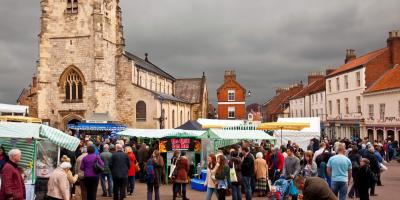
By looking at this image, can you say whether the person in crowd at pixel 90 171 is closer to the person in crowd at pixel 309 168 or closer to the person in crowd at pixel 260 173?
the person in crowd at pixel 260 173

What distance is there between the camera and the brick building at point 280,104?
244 feet

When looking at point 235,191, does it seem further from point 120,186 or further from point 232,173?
point 120,186

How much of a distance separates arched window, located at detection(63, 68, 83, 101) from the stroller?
1387 inches

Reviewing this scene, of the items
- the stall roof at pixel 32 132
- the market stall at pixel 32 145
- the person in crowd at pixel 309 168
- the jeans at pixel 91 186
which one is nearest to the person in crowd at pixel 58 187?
the market stall at pixel 32 145

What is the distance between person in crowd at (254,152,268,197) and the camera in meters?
14.9


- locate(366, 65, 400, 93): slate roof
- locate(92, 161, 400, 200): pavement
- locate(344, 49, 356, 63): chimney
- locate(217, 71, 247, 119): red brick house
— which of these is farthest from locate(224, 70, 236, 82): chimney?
locate(92, 161, 400, 200): pavement

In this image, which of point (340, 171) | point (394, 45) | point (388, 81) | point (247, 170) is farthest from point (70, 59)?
point (340, 171)

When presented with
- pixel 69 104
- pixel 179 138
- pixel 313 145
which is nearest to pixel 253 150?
pixel 179 138

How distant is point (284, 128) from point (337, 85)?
23.6 m

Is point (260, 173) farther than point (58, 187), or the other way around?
point (260, 173)

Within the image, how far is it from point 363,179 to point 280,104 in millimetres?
66591

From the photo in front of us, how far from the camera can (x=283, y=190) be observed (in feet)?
41.4

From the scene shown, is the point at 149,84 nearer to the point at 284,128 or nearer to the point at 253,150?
the point at 284,128

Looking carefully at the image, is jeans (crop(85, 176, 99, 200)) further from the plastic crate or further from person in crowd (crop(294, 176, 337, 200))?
person in crowd (crop(294, 176, 337, 200))
